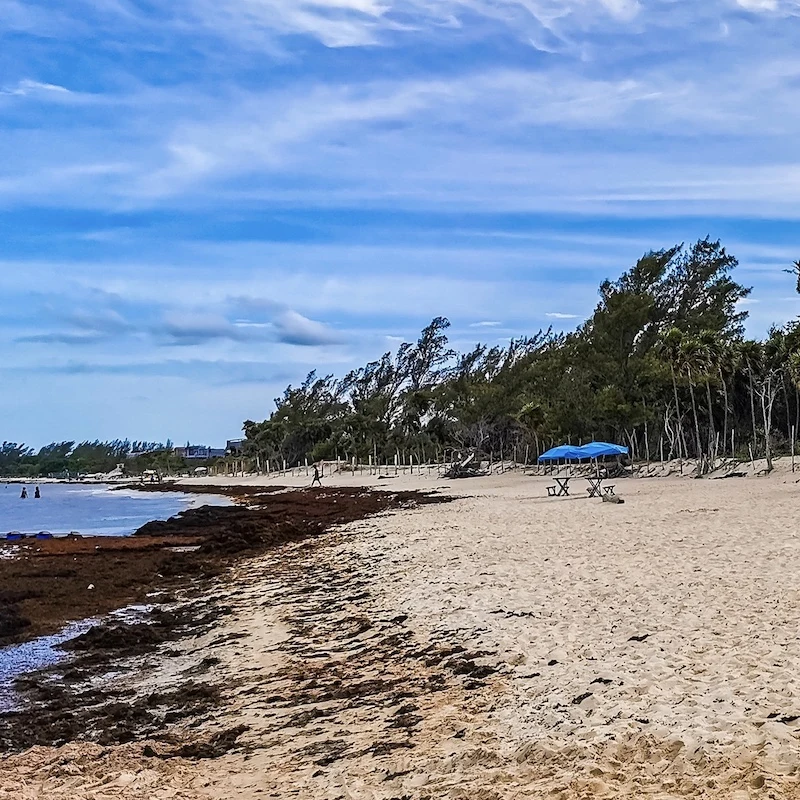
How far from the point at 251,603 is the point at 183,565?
6.65m

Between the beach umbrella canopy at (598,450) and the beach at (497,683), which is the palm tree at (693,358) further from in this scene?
the beach at (497,683)

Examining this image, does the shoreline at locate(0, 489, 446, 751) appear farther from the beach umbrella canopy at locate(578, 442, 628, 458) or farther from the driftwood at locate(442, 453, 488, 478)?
the driftwood at locate(442, 453, 488, 478)

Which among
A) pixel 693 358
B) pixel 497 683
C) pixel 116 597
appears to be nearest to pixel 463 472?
pixel 693 358

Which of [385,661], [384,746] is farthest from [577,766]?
[385,661]

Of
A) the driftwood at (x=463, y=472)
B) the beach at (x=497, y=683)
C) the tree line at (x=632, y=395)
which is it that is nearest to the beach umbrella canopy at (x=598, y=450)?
the tree line at (x=632, y=395)

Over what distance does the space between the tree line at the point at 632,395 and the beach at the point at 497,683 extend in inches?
596

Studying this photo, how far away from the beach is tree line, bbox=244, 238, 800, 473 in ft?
49.7

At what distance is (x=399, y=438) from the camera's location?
289ft

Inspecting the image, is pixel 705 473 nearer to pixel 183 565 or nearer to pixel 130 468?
pixel 183 565

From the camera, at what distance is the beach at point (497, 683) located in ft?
17.6

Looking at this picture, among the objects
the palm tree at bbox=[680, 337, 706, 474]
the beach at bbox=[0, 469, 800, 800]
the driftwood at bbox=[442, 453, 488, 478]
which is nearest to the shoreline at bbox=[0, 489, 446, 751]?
the beach at bbox=[0, 469, 800, 800]

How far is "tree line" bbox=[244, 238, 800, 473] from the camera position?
3978cm

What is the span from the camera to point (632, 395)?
164ft

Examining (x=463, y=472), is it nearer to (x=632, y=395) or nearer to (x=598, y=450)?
(x=632, y=395)
